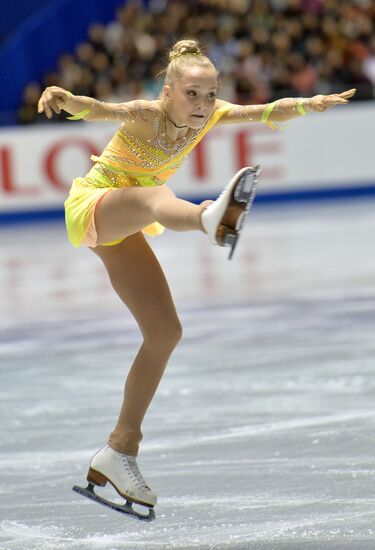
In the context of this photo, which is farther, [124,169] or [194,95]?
[124,169]

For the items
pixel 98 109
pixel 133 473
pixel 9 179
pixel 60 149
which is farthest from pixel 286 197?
pixel 98 109

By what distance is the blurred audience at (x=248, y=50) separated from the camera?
47.8 ft

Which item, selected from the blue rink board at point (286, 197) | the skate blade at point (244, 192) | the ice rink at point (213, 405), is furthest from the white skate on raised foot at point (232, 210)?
the blue rink board at point (286, 197)

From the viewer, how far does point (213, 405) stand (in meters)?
5.53

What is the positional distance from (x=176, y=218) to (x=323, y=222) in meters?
9.64

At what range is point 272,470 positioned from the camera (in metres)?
4.41

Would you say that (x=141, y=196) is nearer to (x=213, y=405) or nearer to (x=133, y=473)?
(x=133, y=473)

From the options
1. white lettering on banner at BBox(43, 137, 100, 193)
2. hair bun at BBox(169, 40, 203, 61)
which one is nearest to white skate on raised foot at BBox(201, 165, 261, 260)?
hair bun at BBox(169, 40, 203, 61)

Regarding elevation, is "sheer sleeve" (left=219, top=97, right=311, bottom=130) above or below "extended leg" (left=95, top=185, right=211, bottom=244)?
above

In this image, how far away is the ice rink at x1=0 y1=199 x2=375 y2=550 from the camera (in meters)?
3.85

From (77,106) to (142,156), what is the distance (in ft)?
1.32

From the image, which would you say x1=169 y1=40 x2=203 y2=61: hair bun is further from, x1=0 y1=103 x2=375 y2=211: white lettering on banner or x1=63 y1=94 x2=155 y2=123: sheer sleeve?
x1=0 y1=103 x2=375 y2=211: white lettering on banner

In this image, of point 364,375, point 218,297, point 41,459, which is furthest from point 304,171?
point 41,459

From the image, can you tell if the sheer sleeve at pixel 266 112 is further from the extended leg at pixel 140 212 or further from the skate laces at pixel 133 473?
the skate laces at pixel 133 473
